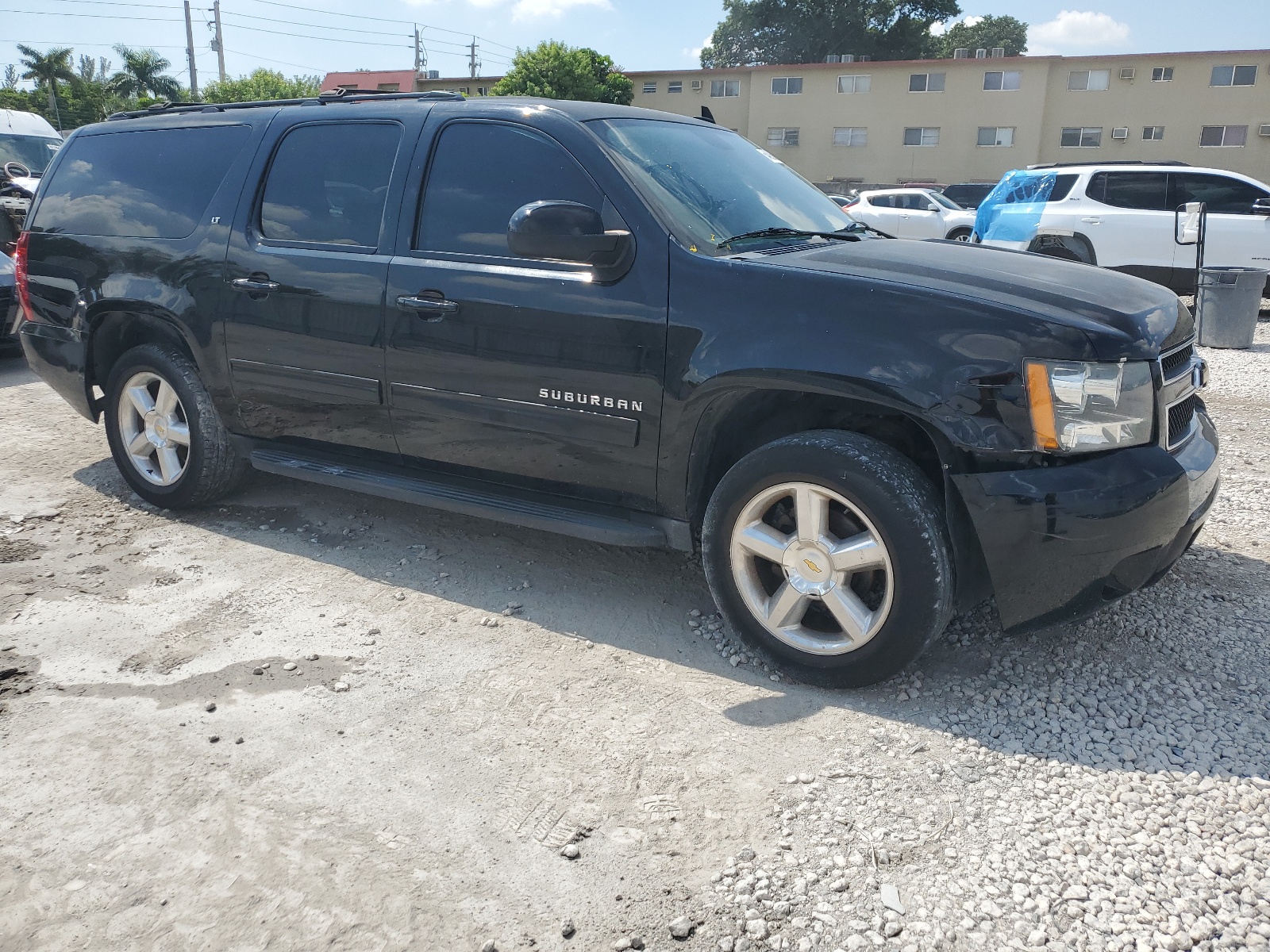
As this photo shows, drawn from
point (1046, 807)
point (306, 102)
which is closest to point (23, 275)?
point (306, 102)

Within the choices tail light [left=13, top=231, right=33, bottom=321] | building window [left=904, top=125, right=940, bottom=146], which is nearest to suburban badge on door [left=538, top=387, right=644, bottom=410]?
tail light [left=13, top=231, right=33, bottom=321]

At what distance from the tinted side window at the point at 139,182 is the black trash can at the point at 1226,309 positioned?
29.9 ft

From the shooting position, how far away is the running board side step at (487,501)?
346cm

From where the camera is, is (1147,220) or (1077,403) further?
(1147,220)

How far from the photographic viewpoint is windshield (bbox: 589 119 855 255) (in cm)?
344

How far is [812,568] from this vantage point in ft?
10.2

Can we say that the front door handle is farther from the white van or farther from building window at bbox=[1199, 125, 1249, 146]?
building window at bbox=[1199, 125, 1249, 146]

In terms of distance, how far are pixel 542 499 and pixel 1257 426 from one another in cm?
522

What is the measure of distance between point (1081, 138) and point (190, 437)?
4352cm

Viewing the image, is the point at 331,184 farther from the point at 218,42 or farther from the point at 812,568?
the point at 218,42

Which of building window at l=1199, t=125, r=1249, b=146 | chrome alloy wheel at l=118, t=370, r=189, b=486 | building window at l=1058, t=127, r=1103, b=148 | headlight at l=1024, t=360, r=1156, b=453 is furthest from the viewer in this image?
building window at l=1058, t=127, r=1103, b=148

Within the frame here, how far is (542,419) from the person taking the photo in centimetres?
355

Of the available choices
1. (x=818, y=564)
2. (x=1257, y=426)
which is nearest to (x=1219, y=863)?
(x=818, y=564)

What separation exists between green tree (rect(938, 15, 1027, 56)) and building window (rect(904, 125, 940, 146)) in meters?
28.4
